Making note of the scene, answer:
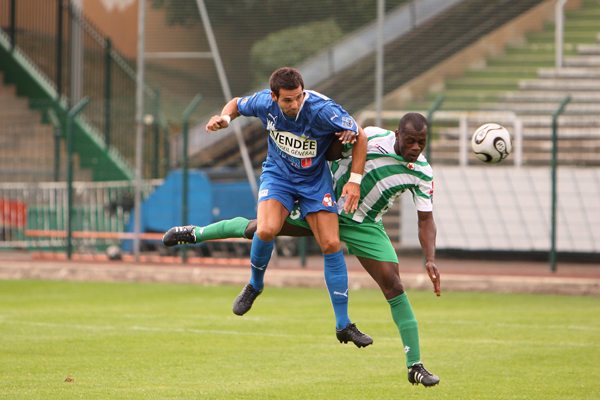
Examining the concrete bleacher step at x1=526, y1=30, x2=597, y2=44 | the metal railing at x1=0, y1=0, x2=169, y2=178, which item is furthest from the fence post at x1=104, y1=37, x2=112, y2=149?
the concrete bleacher step at x1=526, y1=30, x2=597, y2=44

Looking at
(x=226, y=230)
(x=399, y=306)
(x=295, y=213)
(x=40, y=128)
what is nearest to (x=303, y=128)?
(x=295, y=213)

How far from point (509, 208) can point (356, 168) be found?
376 inches

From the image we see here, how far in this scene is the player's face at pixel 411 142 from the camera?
6184mm

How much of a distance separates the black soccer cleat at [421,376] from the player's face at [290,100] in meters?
2.14

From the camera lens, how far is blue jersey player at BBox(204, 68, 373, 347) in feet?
20.7

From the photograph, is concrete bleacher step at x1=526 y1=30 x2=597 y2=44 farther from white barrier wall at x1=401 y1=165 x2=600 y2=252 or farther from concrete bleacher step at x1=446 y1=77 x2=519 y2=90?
white barrier wall at x1=401 y1=165 x2=600 y2=252

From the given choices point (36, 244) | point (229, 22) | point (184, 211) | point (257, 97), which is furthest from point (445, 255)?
point (257, 97)

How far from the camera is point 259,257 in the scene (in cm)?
679

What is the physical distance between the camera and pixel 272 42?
16625 mm

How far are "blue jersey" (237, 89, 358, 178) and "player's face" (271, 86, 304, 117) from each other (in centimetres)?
10

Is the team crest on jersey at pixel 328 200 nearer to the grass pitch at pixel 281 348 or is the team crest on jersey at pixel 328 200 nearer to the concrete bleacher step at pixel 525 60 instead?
the grass pitch at pixel 281 348

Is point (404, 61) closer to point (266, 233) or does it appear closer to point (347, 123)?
point (347, 123)

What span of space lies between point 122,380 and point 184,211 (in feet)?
27.6

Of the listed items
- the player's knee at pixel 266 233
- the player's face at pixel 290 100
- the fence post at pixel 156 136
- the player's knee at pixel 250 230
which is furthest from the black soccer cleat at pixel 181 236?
the fence post at pixel 156 136
